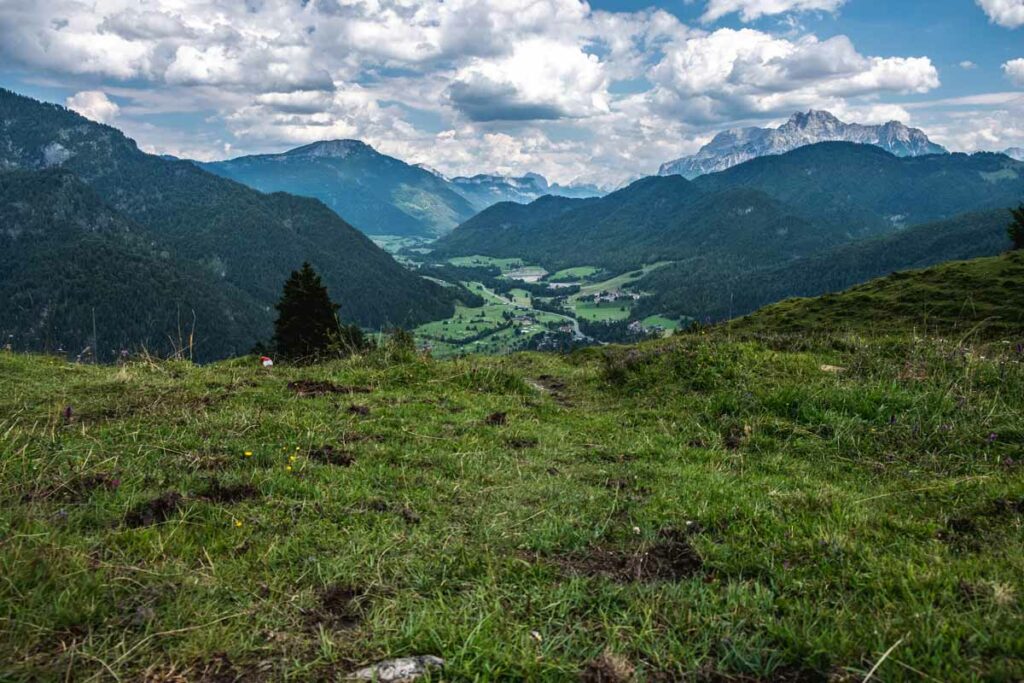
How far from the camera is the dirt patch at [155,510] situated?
17.3ft

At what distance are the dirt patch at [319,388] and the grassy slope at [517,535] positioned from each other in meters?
0.57

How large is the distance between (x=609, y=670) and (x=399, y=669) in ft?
4.30

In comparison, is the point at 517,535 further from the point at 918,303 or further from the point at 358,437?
the point at 918,303

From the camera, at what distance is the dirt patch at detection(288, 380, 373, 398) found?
39.1 ft

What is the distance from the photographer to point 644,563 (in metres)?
5.03

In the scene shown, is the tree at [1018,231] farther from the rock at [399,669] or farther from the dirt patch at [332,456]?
the rock at [399,669]

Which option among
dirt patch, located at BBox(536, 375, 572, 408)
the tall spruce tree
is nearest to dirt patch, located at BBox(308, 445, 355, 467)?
dirt patch, located at BBox(536, 375, 572, 408)

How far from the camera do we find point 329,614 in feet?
13.2

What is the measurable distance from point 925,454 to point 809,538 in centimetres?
442

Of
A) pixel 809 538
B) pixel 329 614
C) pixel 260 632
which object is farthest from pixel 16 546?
pixel 809 538

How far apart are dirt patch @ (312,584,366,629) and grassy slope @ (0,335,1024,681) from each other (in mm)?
20

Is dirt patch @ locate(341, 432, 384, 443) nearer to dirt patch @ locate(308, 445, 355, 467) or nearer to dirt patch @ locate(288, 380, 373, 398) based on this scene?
dirt patch @ locate(308, 445, 355, 467)

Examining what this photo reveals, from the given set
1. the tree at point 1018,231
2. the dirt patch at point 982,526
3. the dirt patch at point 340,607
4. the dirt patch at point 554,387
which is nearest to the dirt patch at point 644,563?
the dirt patch at point 340,607

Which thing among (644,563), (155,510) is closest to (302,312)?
(155,510)
